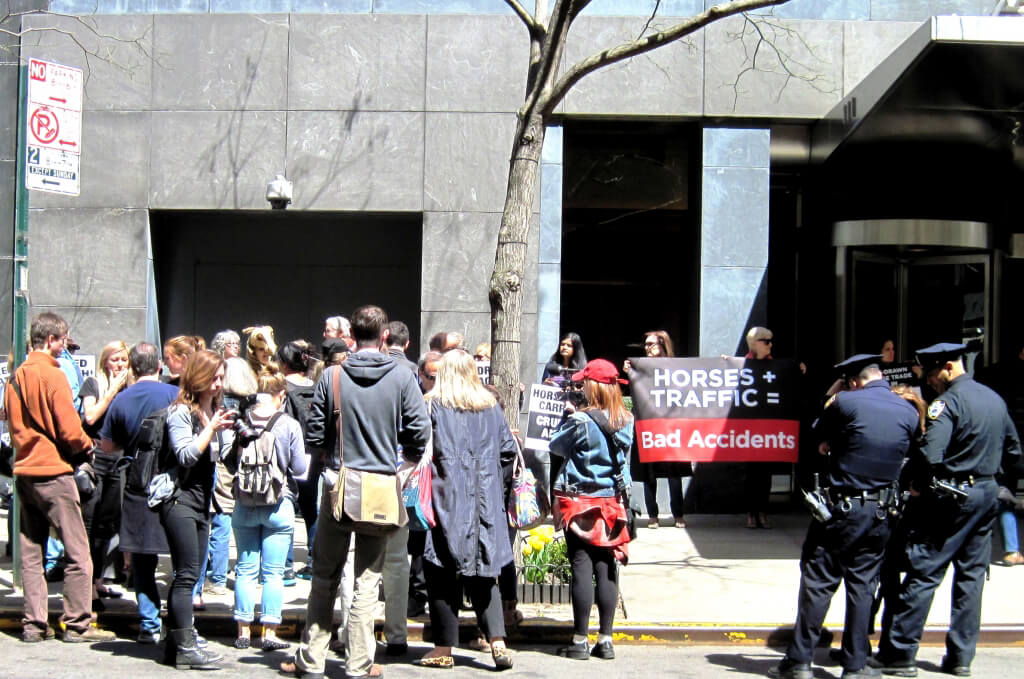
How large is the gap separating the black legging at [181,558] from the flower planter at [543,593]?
2.49m

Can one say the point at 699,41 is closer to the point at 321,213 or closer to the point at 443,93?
the point at 443,93

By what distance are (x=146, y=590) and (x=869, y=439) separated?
4.43 meters

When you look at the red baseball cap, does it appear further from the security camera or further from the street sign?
the security camera

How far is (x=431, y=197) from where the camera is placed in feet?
41.9

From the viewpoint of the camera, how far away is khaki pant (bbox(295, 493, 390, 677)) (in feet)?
21.7

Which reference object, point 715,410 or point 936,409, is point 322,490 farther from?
point 715,410

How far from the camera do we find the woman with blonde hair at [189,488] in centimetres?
684

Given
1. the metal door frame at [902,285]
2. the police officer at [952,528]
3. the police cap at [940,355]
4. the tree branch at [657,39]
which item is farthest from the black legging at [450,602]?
the metal door frame at [902,285]

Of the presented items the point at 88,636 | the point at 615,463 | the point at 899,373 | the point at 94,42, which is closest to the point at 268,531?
the point at 88,636

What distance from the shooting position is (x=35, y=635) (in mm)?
7465

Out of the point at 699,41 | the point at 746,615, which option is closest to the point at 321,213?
the point at 699,41

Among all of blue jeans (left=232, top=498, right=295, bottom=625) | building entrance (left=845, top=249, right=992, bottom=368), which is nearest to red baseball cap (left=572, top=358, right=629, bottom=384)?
blue jeans (left=232, top=498, right=295, bottom=625)

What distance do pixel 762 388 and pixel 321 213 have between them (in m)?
5.25

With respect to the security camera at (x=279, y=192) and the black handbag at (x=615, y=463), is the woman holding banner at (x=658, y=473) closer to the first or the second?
the black handbag at (x=615, y=463)
